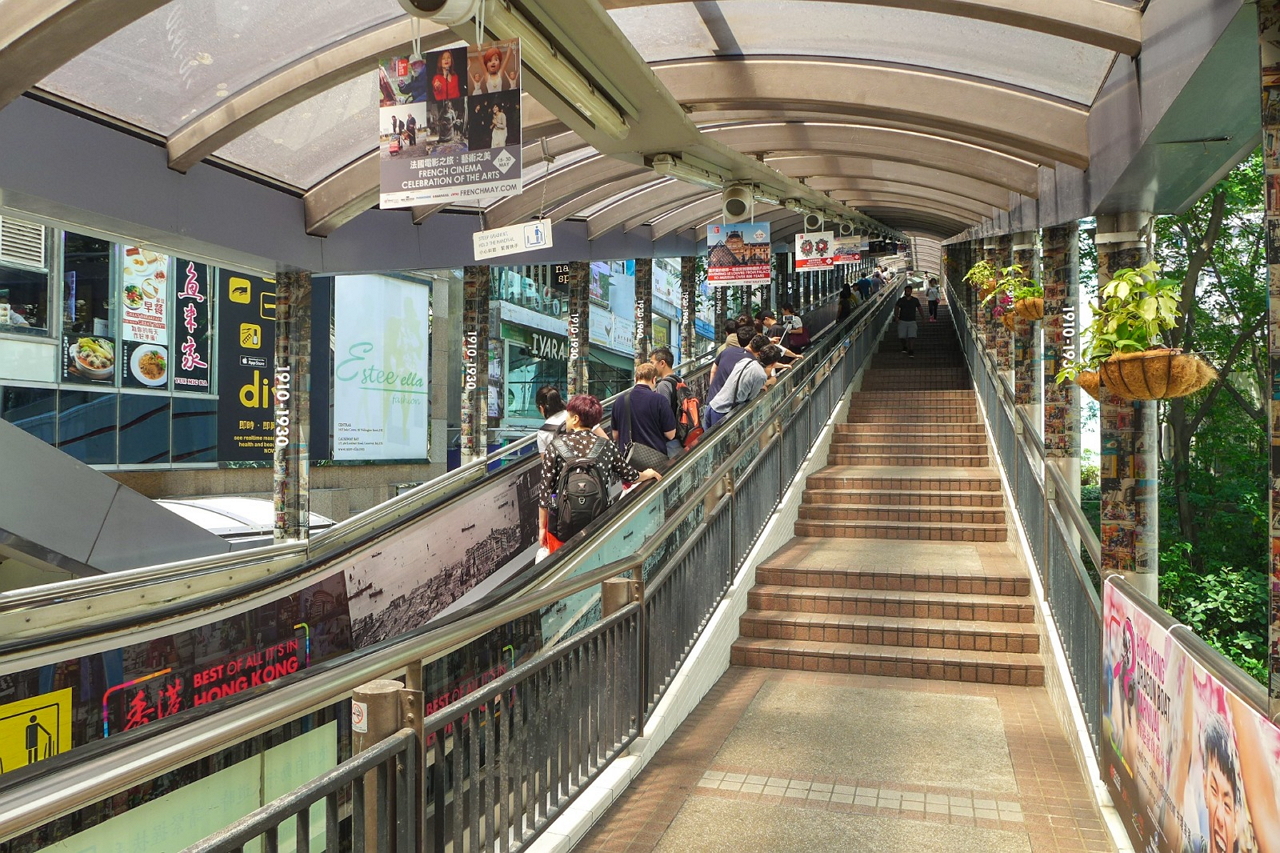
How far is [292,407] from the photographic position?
8.29m

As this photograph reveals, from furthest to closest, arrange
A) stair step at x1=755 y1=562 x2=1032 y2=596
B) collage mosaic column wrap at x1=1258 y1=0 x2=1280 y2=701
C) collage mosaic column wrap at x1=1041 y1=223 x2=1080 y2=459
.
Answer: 1. collage mosaic column wrap at x1=1041 y1=223 x2=1080 y2=459
2. stair step at x1=755 y1=562 x2=1032 y2=596
3. collage mosaic column wrap at x1=1258 y1=0 x2=1280 y2=701

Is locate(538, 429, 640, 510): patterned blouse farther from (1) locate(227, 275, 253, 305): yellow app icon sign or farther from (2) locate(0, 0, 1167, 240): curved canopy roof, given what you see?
(1) locate(227, 275, 253, 305): yellow app icon sign

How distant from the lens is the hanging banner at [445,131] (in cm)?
429

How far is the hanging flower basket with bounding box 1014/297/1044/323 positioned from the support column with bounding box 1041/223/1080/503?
0.88 ft

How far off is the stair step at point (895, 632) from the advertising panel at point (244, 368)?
10.9 m

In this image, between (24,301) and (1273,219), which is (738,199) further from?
(24,301)

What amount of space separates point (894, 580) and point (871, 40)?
3.61 metres

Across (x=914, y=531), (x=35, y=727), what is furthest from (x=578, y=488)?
(x=914, y=531)

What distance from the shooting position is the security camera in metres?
3.50

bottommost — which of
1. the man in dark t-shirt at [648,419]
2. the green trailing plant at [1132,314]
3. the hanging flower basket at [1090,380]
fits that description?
the man in dark t-shirt at [648,419]

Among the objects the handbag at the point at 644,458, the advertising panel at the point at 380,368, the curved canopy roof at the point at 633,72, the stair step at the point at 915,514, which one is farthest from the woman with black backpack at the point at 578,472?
the advertising panel at the point at 380,368

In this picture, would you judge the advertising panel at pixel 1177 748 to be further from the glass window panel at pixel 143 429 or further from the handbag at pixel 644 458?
the glass window panel at pixel 143 429

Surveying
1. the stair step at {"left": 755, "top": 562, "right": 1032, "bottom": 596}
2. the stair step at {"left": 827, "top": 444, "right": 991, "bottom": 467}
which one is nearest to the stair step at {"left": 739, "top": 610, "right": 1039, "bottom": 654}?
the stair step at {"left": 755, "top": 562, "right": 1032, "bottom": 596}

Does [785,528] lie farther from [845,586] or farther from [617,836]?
[617,836]
